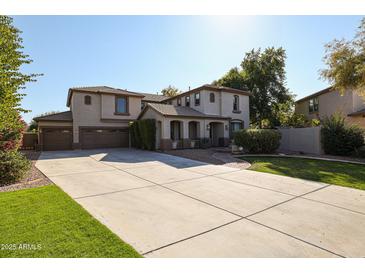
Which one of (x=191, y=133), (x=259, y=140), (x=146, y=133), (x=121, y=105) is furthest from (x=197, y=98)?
(x=259, y=140)

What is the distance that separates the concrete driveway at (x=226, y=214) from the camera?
338 cm

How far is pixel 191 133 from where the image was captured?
21594mm

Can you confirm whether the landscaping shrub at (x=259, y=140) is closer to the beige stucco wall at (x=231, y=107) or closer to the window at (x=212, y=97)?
the window at (x=212, y=97)

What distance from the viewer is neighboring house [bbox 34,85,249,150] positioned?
19422mm

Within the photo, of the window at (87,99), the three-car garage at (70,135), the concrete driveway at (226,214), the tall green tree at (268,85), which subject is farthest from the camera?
the tall green tree at (268,85)

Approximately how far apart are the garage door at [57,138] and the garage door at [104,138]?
4.04ft

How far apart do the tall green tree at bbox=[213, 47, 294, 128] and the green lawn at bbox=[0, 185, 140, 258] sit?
1060 inches

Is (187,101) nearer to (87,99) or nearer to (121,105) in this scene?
(121,105)

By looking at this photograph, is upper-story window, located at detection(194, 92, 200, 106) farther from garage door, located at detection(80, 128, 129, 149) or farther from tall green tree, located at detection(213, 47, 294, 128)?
tall green tree, located at detection(213, 47, 294, 128)

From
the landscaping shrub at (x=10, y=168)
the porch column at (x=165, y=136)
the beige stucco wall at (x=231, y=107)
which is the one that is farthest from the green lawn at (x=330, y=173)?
the beige stucco wall at (x=231, y=107)

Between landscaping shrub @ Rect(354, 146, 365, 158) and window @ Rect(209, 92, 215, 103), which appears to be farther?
window @ Rect(209, 92, 215, 103)

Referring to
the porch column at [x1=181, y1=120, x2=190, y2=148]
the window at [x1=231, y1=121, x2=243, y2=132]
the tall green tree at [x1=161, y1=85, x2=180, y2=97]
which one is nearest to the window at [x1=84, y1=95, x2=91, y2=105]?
the porch column at [x1=181, y1=120, x2=190, y2=148]
